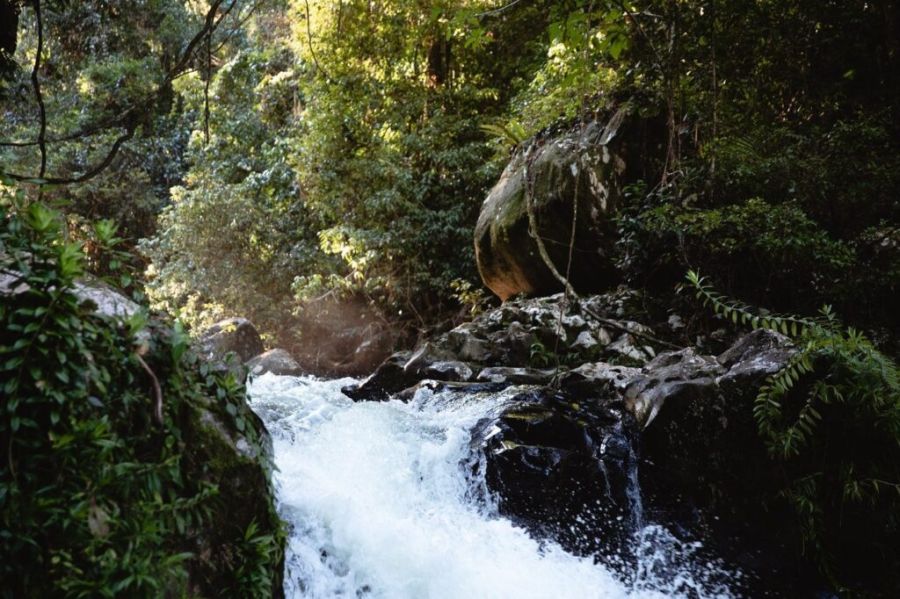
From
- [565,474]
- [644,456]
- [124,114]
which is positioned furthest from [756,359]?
[124,114]

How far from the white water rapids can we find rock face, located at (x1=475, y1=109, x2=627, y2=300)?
4.08 meters

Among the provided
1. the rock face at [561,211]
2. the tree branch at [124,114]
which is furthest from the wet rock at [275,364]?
the tree branch at [124,114]

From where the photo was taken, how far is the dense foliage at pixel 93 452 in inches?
72.0

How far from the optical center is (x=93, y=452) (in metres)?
1.94

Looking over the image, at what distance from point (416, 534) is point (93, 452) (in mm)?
2489

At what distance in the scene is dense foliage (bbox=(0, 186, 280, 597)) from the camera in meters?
1.83

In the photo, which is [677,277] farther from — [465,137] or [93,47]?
[93,47]

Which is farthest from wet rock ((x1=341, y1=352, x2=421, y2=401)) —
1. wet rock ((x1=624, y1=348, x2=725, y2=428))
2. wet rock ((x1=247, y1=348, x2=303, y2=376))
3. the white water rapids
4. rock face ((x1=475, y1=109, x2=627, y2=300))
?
wet rock ((x1=247, y1=348, x2=303, y2=376))

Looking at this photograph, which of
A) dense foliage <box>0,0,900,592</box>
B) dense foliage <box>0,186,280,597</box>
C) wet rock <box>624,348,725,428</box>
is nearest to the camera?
dense foliage <box>0,186,280,597</box>

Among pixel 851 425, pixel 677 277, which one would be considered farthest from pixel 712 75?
pixel 851 425

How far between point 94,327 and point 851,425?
173 inches

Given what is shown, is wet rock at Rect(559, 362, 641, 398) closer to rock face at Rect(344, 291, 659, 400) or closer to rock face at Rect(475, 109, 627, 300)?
rock face at Rect(344, 291, 659, 400)

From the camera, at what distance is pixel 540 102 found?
9133mm

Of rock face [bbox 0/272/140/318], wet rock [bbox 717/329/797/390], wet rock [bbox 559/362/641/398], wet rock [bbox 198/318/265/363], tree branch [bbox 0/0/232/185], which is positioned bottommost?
wet rock [bbox 198/318/265/363]
